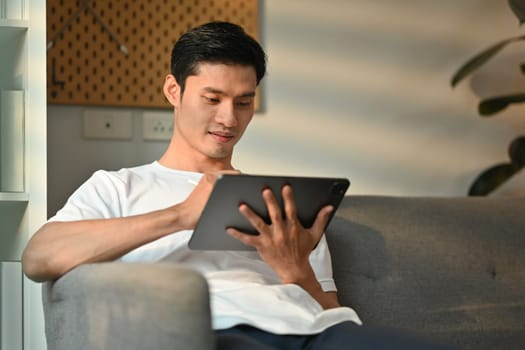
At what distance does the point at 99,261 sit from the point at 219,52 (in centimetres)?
56

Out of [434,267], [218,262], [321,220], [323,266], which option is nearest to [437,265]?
[434,267]

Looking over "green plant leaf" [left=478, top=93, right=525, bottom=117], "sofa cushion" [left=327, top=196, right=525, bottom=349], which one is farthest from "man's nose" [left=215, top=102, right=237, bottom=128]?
"green plant leaf" [left=478, top=93, right=525, bottom=117]

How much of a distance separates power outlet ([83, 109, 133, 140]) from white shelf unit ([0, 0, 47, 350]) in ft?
1.19

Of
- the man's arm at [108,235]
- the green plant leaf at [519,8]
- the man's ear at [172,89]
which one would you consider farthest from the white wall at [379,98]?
the man's arm at [108,235]

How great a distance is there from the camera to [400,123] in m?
3.29

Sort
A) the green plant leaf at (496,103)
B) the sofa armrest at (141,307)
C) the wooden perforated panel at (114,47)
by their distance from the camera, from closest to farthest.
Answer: the sofa armrest at (141,307)
the wooden perforated panel at (114,47)
the green plant leaf at (496,103)

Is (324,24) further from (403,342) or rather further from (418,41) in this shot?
(403,342)

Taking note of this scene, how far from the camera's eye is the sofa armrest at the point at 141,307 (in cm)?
158

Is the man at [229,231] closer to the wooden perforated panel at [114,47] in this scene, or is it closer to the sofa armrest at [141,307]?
the sofa armrest at [141,307]

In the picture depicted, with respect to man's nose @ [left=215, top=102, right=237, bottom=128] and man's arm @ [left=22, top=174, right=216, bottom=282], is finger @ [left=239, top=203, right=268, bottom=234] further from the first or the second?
man's nose @ [left=215, top=102, right=237, bottom=128]

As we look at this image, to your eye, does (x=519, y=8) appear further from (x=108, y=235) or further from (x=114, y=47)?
(x=108, y=235)

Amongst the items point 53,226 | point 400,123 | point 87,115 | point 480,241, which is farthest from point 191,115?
point 400,123

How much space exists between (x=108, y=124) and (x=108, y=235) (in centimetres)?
94

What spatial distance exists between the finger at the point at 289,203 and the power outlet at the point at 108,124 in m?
0.99
